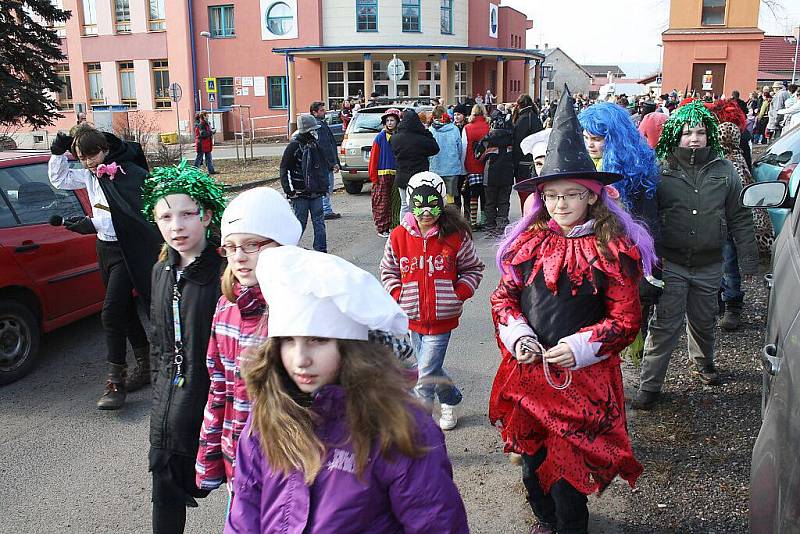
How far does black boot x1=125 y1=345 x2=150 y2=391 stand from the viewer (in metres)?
5.51

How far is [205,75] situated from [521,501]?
40.1 meters


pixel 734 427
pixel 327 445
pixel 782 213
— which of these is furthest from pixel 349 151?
pixel 327 445

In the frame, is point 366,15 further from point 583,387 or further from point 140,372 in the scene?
point 583,387

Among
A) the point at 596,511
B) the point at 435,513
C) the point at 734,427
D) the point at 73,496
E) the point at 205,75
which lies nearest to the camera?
the point at 435,513

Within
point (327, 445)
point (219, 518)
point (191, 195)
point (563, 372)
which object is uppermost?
point (191, 195)

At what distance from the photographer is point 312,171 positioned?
9.77m

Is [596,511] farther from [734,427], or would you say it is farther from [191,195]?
[191,195]

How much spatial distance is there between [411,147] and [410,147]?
0.05 ft

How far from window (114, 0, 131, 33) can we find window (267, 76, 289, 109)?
824 centimetres

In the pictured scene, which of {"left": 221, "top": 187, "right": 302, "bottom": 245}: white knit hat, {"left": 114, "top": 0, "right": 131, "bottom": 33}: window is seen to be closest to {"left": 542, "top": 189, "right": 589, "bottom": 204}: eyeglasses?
{"left": 221, "top": 187, "right": 302, "bottom": 245}: white knit hat

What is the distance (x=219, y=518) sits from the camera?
3.90 meters

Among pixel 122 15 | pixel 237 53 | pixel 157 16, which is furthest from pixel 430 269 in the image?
pixel 122 15

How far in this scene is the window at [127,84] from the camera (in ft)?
134

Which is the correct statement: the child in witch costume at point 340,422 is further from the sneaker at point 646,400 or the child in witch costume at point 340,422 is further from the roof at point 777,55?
the roof at point 777,55
